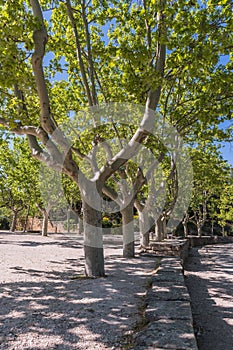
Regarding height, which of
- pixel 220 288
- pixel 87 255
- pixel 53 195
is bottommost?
pixel 220 288

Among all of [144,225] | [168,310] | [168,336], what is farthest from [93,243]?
[144,225]

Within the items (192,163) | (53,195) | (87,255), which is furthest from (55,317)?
(53,195)

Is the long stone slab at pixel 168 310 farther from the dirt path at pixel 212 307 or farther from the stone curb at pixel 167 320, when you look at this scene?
the dirt path at pixel 212 307

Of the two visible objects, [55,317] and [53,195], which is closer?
[55,317]

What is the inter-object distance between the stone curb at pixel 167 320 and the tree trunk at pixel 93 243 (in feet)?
5.67

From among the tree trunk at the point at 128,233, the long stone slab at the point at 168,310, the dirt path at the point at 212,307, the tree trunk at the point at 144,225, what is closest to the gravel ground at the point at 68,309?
the long stone slab at the point at 168,310

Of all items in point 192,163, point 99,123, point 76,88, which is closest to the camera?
point 99,123

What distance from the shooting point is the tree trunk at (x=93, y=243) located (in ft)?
20.8

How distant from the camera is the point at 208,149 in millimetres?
15484

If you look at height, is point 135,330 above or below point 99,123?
below

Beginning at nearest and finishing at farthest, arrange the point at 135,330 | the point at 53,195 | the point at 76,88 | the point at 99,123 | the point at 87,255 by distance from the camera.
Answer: the point at 135,330 < the point at 87,255 < the point at 99,123 < the point at 76,88 < the point at 53,195

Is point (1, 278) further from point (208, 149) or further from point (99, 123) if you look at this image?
point (208, 149)

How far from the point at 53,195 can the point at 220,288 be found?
57.4ft

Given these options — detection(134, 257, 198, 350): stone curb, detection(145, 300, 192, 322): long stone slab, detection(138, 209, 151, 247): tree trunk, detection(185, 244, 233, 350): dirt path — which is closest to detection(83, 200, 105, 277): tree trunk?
detection(134, 257, 198, 350): stone curb
